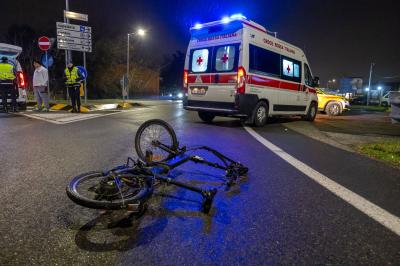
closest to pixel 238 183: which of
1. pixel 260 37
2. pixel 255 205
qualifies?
pixel 255 205

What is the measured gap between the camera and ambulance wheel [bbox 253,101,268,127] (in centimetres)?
1030

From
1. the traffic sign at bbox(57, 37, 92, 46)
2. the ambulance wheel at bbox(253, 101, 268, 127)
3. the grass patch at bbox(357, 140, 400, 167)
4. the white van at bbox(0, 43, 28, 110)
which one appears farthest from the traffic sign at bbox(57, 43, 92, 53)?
the grass patch at bbox(357, 140, 400, 167)

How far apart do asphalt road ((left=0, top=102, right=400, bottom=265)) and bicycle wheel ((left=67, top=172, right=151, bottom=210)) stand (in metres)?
0.21

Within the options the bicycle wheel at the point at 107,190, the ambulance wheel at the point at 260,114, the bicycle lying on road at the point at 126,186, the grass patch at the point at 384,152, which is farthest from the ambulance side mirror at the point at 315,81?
the bicycle wheel at the point at 107,190

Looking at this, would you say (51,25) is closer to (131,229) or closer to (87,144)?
(87,144)

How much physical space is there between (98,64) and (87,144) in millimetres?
32691

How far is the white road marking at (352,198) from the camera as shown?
3058mm

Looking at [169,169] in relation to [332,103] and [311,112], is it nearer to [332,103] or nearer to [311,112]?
[311,112]

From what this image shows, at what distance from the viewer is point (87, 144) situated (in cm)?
634

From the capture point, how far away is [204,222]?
2893mm

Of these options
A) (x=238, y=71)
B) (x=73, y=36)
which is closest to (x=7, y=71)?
(x=73, y=36)

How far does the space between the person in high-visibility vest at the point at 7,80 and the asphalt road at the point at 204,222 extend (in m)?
8.08

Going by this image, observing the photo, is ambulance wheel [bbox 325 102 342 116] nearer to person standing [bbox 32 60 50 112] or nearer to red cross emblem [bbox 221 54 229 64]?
red cross emblem [bbox 221 54 229 64]

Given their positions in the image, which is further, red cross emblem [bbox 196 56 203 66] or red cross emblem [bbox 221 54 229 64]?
red cross emblem [bbox 196 56 203 66]
